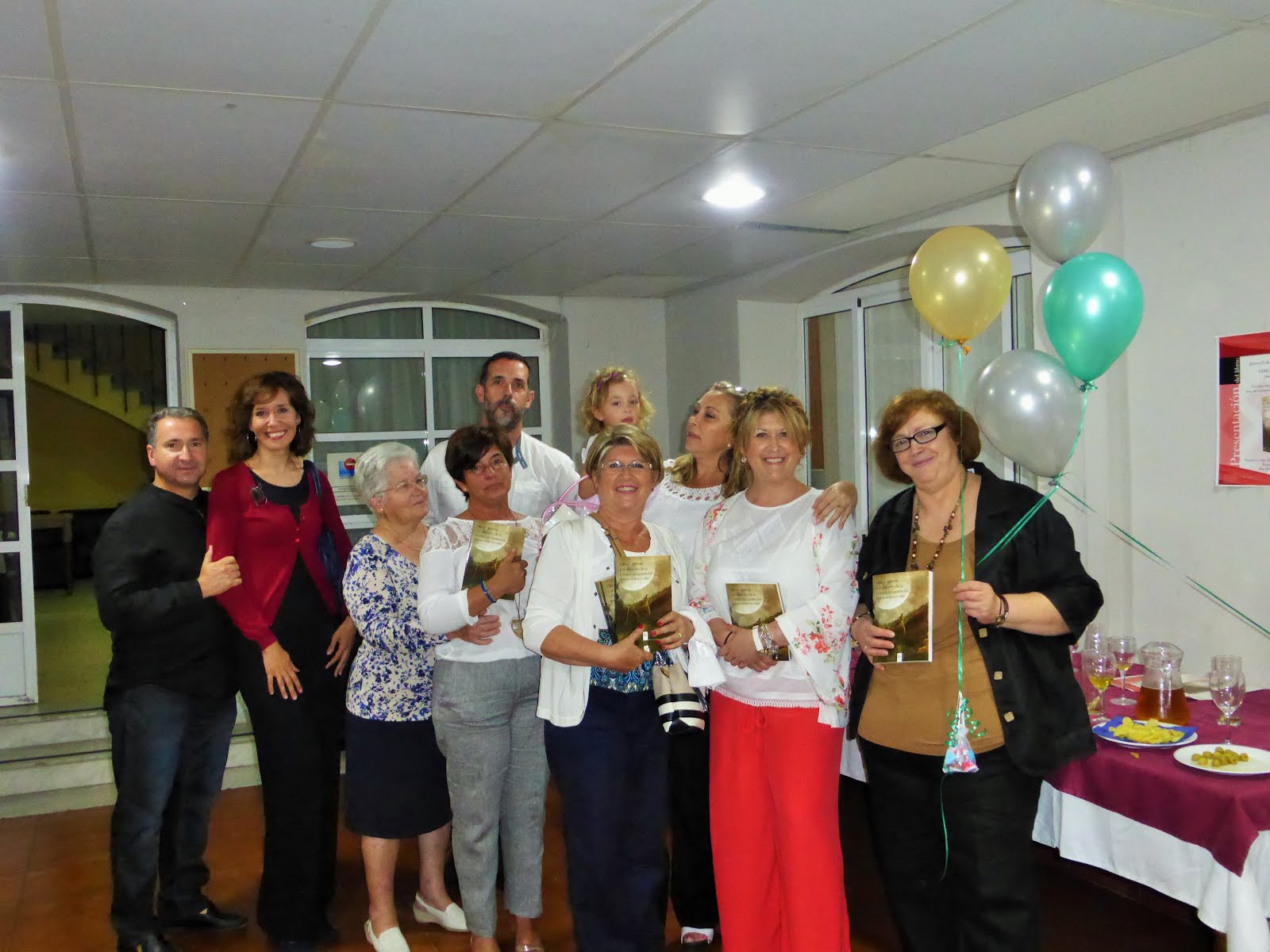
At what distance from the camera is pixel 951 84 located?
278 centimetres

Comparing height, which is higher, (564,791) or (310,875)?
(564,791)

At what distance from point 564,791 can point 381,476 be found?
1.00 metres

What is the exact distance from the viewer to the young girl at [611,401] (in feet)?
10.9

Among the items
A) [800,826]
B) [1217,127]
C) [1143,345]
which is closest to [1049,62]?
[1217,127]

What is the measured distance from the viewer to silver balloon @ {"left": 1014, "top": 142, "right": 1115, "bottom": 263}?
2.37 m

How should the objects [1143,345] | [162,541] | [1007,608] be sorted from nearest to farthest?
[1007,608]
[162,541]
[1143,345]

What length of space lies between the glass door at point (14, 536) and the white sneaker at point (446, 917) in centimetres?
367

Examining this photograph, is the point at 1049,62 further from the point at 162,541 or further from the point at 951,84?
the point at 162,541

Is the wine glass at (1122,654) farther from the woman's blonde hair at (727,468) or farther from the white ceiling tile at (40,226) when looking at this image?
the white ceiling tile at (40,226)

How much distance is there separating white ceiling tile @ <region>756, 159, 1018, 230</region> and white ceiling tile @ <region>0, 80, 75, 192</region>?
2670mm

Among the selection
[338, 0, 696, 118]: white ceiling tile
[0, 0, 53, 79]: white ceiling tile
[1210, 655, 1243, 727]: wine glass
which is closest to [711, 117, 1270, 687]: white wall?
[1210, 655, 1243, 727]: wine glass

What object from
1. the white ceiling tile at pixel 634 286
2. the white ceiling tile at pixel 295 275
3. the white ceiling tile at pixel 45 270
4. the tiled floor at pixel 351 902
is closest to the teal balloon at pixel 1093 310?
the tiled floor at pixel 351 902

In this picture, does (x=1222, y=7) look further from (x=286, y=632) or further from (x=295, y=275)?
(x=295, y=275)

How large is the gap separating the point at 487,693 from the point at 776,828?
0.81m
